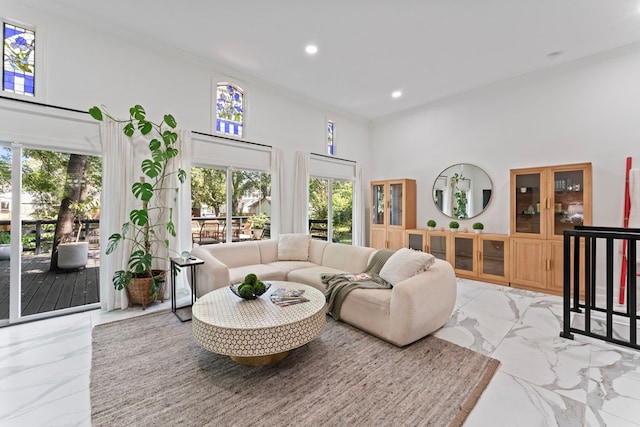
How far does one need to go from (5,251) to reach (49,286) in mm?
665

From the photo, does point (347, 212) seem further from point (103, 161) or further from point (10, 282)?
point (10, 282)

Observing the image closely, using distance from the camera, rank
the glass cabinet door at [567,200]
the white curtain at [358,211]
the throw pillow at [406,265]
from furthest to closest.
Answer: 1. the white curtain at [358,211]
2. the glass cabinet door at [567,200]
3. the throw pillow at [406,265]

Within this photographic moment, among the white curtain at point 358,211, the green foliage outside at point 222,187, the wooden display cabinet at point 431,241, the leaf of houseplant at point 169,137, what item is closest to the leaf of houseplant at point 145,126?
the leaf of houseplant at point 169,137

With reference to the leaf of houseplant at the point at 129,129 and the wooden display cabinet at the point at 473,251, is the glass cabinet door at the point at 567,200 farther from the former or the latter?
the leaf of houseplant at the point at 129,129

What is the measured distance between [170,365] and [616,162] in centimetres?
579

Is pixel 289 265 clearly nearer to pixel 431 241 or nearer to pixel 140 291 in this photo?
pixel 140 291

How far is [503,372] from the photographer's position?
217cm

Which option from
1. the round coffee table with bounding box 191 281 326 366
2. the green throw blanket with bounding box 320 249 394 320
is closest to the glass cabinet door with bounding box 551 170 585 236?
the green throw blanket with bounding box 320 249 394 320

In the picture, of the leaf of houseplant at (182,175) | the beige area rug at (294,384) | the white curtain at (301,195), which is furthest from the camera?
the white curtain at (301,195)

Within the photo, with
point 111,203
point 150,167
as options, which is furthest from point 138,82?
point 111,203

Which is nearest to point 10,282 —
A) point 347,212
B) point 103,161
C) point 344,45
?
point 103,161

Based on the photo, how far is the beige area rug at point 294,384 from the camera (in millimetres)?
1690

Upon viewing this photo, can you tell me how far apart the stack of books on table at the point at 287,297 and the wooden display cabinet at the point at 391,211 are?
140 inches

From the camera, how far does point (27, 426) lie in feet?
5.35
